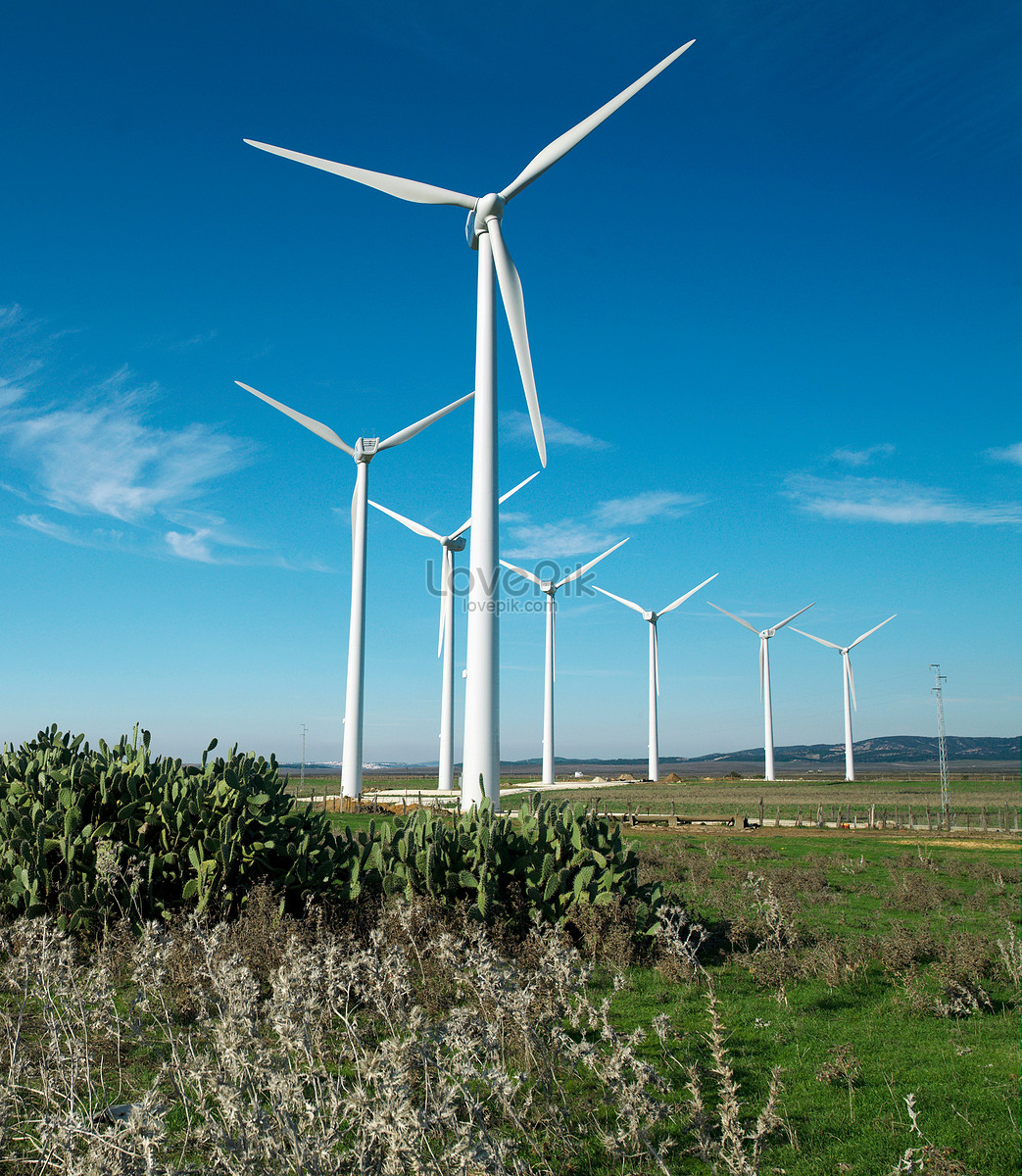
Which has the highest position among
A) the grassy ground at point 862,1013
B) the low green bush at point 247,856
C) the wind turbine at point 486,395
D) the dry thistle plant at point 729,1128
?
the wind turbine at point 486,395

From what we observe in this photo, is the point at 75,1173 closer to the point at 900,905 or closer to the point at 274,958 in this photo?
the point at 274,958

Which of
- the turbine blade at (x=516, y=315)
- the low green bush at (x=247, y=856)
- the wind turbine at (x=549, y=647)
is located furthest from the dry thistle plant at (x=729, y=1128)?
the wind turbine at (x=549, y=647)

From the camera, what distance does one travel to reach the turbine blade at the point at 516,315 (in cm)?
2133

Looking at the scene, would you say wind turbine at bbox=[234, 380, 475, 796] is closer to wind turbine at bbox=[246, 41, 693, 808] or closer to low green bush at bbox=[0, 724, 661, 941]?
wind turbine at bbox=[246, 41, 693, 808]

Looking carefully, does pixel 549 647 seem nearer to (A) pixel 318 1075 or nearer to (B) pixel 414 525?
(B) pixel 414 525

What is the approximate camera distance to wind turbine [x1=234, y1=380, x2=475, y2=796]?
41.1 m

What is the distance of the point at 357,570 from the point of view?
1644 inches

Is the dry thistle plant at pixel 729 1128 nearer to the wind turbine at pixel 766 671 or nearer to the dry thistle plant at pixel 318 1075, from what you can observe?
the dry thistle plant at pixel 318 1075

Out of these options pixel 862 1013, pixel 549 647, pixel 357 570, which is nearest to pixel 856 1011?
pixel 862 1013

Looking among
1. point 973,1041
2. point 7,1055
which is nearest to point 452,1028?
point 7,1055

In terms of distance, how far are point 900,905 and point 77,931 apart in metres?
14.8

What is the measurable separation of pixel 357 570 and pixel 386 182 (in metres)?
21.6

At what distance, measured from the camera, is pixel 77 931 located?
36.1 feet

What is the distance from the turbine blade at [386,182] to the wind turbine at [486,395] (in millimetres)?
26
